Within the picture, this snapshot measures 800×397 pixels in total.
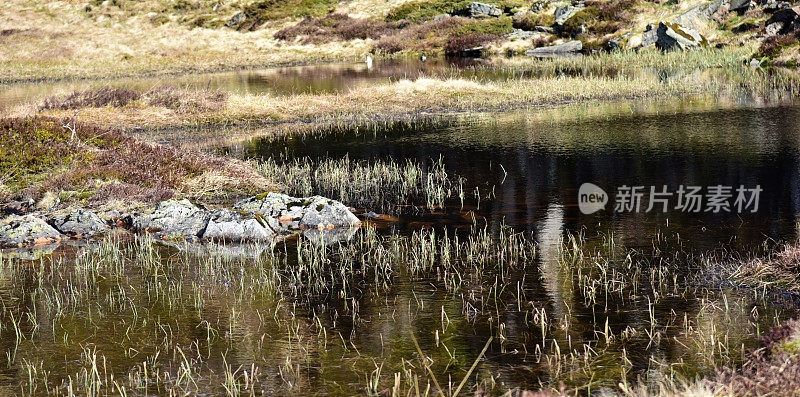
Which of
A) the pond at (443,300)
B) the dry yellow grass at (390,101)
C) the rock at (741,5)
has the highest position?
the rock at (741,5)

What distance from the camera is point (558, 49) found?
225 ft

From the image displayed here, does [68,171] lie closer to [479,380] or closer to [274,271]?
[274,271]

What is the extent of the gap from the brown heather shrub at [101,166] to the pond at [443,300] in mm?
3924

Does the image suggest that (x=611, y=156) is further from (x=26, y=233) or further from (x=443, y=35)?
(x=443, y=35)

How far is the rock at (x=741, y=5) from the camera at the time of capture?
60656 mm

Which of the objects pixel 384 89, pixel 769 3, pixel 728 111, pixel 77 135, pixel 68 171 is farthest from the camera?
pixel 769 3

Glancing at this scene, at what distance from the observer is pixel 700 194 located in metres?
17.5

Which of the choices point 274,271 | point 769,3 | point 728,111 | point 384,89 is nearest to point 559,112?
point 728,111

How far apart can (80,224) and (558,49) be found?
5805 cm

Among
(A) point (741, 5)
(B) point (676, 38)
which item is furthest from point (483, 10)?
(B) point (676, 38)

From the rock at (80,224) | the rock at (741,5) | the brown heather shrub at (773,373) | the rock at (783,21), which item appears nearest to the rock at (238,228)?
the rock at (80,224)

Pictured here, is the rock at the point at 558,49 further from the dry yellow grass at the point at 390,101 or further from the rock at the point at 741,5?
the dry yellow grass at the point at 390,101

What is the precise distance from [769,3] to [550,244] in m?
55.3

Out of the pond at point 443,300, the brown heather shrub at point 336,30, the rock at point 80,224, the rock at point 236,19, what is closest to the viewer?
the pond at point 443,300
